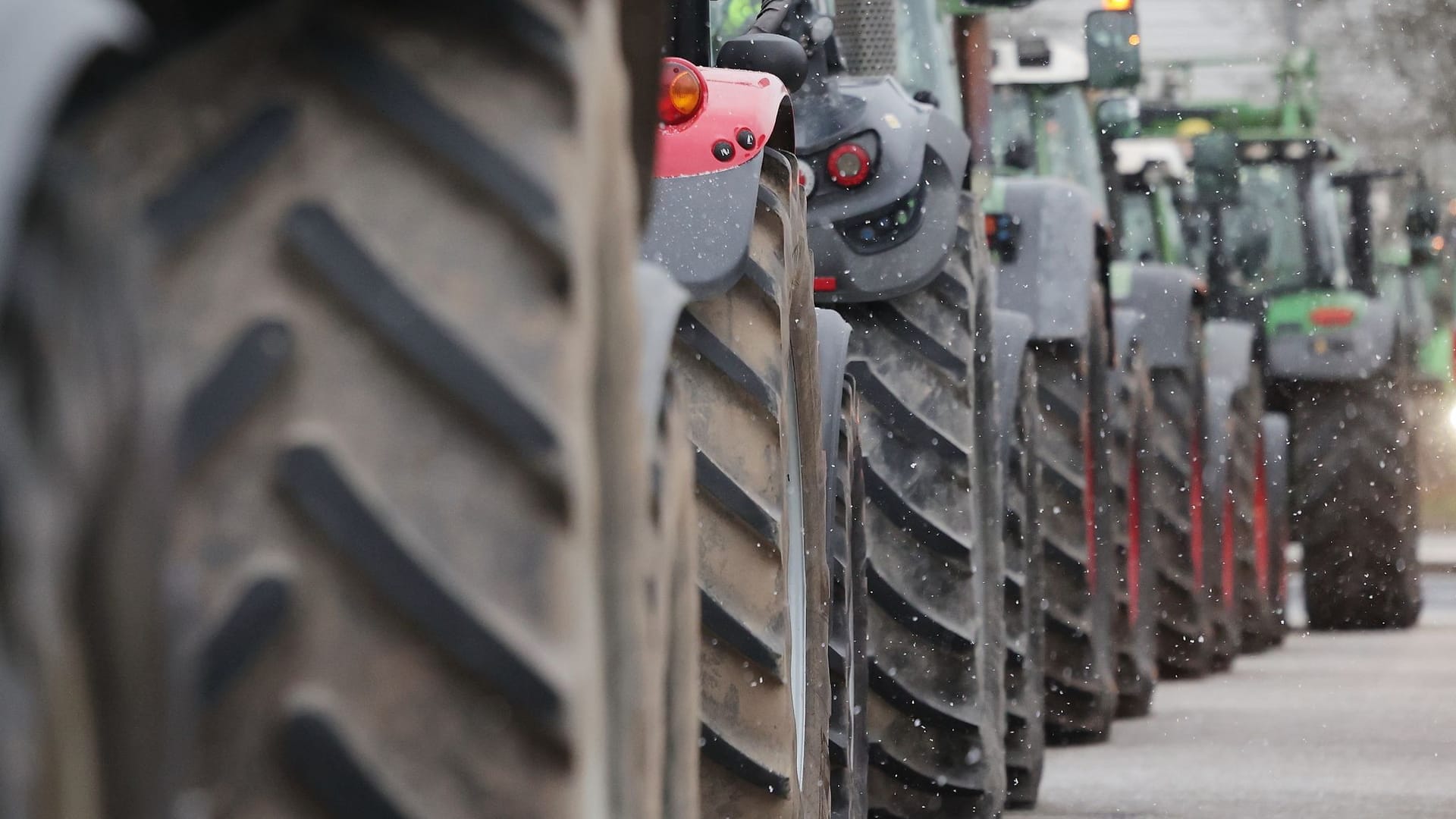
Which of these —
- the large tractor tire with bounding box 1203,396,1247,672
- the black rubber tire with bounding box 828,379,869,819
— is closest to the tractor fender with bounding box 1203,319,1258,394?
the large tractor tire with bounding box 1203,396,1247,672

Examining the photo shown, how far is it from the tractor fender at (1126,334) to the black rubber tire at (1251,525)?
4.52 feet

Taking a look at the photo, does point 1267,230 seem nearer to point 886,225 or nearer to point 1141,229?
point 1141,229

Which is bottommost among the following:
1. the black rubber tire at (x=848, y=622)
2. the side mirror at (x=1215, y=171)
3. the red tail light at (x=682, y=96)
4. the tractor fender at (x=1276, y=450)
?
the tractor fender at (x=1276, y=450)

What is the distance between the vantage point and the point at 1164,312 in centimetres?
895

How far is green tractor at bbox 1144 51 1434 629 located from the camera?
37.6 feet

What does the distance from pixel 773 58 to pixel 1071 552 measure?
2781 millimetres

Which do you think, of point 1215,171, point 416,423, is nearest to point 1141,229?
point 1215,171

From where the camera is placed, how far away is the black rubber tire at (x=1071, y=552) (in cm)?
649

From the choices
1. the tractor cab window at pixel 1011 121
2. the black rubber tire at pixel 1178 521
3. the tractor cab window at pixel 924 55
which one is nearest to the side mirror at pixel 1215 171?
the tractor cab window at pixel 1011 121

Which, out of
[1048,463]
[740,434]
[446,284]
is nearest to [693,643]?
[446,284]

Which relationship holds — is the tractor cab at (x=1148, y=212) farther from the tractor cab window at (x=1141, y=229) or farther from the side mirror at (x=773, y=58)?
the side mirror at (x=773, y=58)

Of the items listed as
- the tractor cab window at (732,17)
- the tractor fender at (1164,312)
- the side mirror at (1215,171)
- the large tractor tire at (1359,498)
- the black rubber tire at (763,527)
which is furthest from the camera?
the side mirror at (1215,171)

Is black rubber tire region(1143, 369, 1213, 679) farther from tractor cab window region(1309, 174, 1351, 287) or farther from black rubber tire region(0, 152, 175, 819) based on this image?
black rubber tire region(0, 152, 175, 819)

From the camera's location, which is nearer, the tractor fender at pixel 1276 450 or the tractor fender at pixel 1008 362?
the tractor fender at pixel 1008 362
